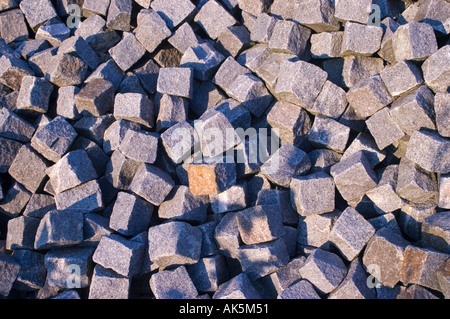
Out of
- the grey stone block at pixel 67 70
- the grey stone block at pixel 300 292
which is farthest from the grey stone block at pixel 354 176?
the grey stone block at pixel 67 70

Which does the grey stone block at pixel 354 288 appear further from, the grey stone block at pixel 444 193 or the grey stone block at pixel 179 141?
the grey stone block at pixel 179 141

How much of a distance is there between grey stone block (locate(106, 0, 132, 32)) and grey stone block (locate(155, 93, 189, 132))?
109 cm

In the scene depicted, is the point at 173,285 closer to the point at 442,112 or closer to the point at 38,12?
the point at 442,112

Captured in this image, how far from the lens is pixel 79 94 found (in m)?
3.84

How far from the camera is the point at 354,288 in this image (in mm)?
2945

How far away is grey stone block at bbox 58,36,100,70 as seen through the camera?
4.07 meters

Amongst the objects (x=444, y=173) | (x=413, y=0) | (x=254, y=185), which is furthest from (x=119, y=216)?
(x=413, y=0)

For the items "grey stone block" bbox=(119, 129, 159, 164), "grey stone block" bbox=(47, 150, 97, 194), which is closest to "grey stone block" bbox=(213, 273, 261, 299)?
"grey stone block" bbox=(119, 129, 159, 164)

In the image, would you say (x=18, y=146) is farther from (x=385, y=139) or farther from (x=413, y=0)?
(x=413, y=0)

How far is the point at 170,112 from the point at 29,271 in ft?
5.88

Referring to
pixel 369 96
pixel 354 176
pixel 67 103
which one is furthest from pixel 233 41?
pixel 354 176

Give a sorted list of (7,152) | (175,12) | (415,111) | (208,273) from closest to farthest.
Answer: (208,273) → (415,111) → (7,152) → (175,12)

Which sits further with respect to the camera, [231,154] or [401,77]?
[231,154]

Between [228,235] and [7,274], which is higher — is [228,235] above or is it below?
above
